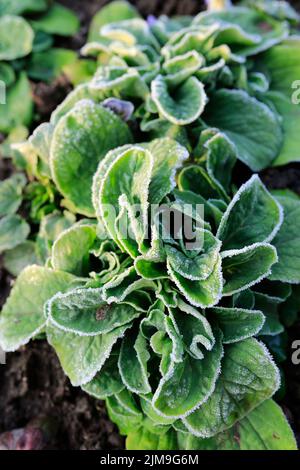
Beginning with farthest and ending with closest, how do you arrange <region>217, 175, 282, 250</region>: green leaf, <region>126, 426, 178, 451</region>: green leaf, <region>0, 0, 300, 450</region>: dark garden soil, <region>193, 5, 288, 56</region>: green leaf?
<region>193, 5, 288, 56</region>: green leaf
<region>0, 0, 300, 450</region>: dark garden soil
<region>126, 426, 178, 451</region>: green leaf
<region>217, 175, 282, 250</region>: green leaf

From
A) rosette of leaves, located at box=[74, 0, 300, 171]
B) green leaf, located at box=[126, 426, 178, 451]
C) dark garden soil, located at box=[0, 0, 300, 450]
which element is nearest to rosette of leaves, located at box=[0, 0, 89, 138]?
rosette of leaves, located at box=[74, 0, 300, 171]

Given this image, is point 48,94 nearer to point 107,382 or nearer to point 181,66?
point 181,66

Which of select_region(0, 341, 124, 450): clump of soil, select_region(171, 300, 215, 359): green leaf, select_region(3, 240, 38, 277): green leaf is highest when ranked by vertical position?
select_region(171, 300, 215, 359): green leaf

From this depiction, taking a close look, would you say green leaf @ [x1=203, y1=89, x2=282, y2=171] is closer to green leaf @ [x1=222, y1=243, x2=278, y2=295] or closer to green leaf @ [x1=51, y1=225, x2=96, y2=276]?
green leaf @ [x1=222, y1=243, x2=278, y2=295]

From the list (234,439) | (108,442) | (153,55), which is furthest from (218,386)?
(153,55)

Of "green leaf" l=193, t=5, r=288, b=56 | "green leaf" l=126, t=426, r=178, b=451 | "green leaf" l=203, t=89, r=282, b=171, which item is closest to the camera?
"green leaf" l=126, t=426, r=178, b=451

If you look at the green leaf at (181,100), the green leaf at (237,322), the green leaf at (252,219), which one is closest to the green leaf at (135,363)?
the green leaf at (237,322)

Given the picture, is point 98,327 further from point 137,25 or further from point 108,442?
point 137,25
